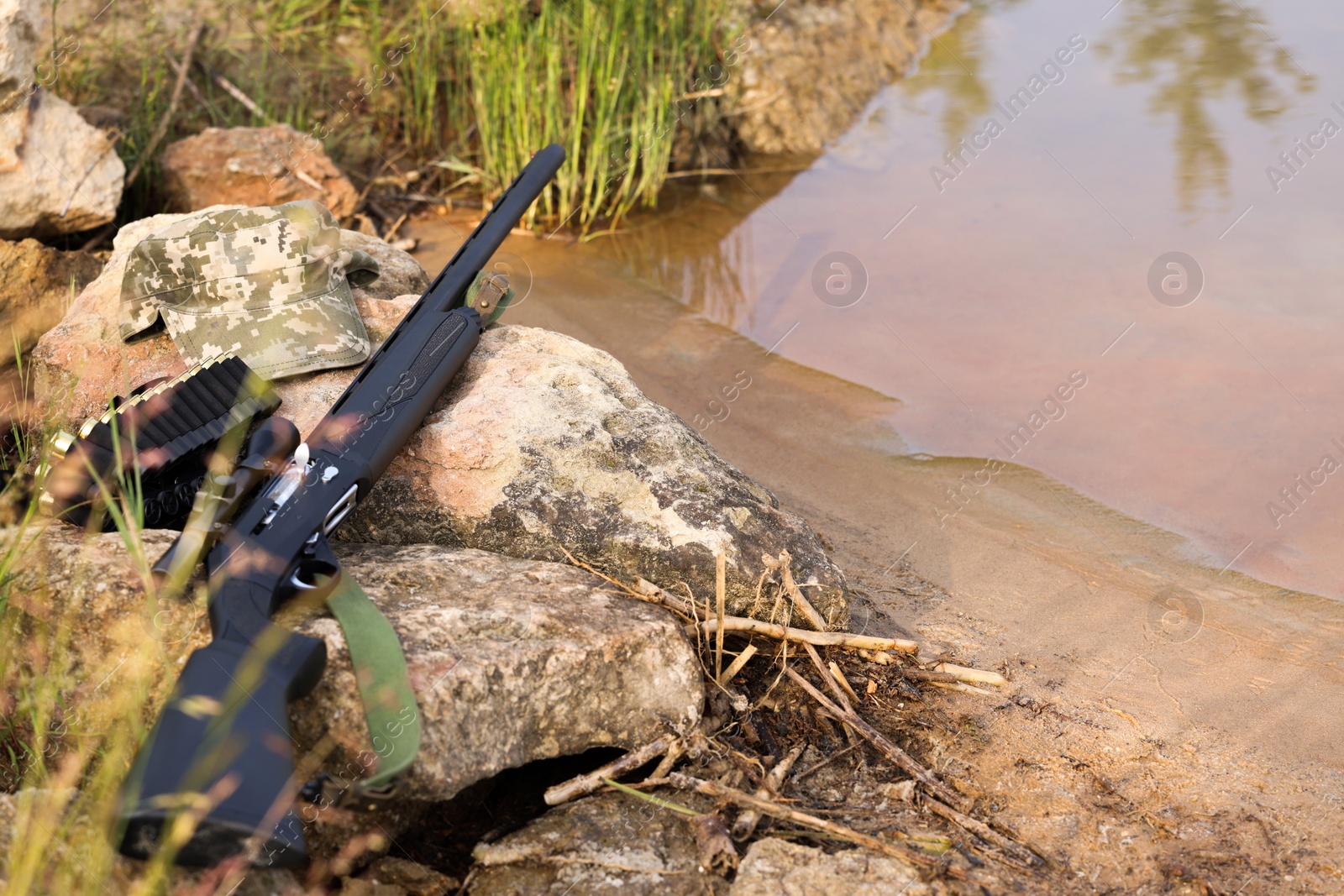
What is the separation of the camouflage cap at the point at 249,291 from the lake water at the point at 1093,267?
2.23m

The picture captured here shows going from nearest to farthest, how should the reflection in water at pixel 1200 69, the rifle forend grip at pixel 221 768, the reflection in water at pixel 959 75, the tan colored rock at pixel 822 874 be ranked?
the rifle forend grip at pixel 221 768 → the tan colored rock at pixel 822 874 → the reflection in water at pixel 1200 69 → the reflection in water at pixel 959 75

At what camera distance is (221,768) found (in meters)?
1.75

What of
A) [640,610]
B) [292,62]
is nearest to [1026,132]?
[292,62]

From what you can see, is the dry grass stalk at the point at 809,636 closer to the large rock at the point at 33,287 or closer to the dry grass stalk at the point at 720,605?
the dry grass stalk at the point at 720,605

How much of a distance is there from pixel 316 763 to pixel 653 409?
1400mm

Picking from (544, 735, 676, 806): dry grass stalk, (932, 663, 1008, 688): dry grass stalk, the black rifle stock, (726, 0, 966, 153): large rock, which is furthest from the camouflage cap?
(726, 0, 966, 153): large rock

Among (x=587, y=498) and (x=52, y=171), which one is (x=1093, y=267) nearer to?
(x=587, y=498)

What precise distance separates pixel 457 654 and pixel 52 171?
3338 mm

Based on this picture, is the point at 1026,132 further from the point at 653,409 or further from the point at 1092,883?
the point at 1092,883

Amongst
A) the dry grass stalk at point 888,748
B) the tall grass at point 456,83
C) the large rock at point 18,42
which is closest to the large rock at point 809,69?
the tall grass at point 456,83

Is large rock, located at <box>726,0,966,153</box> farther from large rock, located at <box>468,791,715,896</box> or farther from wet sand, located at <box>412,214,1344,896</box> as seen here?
large rock, located at <box>468,791,715,896</box>

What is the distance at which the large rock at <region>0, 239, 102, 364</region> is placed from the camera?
152 inches

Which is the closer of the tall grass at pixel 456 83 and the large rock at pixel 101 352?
the large rock at pixel 101 352

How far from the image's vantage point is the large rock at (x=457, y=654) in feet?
6.73
